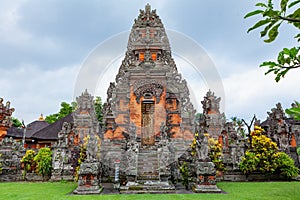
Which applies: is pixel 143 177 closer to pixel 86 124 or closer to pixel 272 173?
pixel 272 173

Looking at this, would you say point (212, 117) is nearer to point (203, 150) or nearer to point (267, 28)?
point (203, 150)

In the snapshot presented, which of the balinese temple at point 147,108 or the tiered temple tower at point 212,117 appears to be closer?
the balinese temple at point 147,108

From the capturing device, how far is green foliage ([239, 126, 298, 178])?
39.4ft

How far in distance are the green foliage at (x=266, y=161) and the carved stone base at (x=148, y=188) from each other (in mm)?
5585

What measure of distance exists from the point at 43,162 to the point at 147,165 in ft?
20.3

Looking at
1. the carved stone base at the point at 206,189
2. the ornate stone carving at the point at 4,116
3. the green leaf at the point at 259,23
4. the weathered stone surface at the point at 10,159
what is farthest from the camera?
the ornate stone carving at the point at 4,116

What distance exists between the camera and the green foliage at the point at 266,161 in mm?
12007

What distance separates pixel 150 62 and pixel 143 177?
6558 millimetres

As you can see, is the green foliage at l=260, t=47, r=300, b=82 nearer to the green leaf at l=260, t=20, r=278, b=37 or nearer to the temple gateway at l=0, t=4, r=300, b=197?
the green leaf at l=260, t=20, r=278, b=37

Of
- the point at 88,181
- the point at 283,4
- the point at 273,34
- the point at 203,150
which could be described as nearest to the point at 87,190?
the point at 88,181

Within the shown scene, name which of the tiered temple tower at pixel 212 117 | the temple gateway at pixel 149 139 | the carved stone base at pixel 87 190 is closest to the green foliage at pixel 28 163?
the temple gateway at pixel 149 139

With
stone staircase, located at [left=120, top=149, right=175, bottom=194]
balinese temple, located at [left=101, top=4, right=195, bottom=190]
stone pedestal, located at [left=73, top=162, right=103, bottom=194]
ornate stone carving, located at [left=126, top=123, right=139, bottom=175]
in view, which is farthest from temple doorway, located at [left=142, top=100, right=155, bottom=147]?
stone pedestal, located at [left=73, top=162, right=103, bottom=194]

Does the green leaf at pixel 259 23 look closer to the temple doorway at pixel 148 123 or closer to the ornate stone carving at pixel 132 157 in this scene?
the ornate stone carving at pixel 132 157

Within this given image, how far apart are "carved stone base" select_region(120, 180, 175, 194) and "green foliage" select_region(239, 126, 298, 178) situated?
18.3 feet
